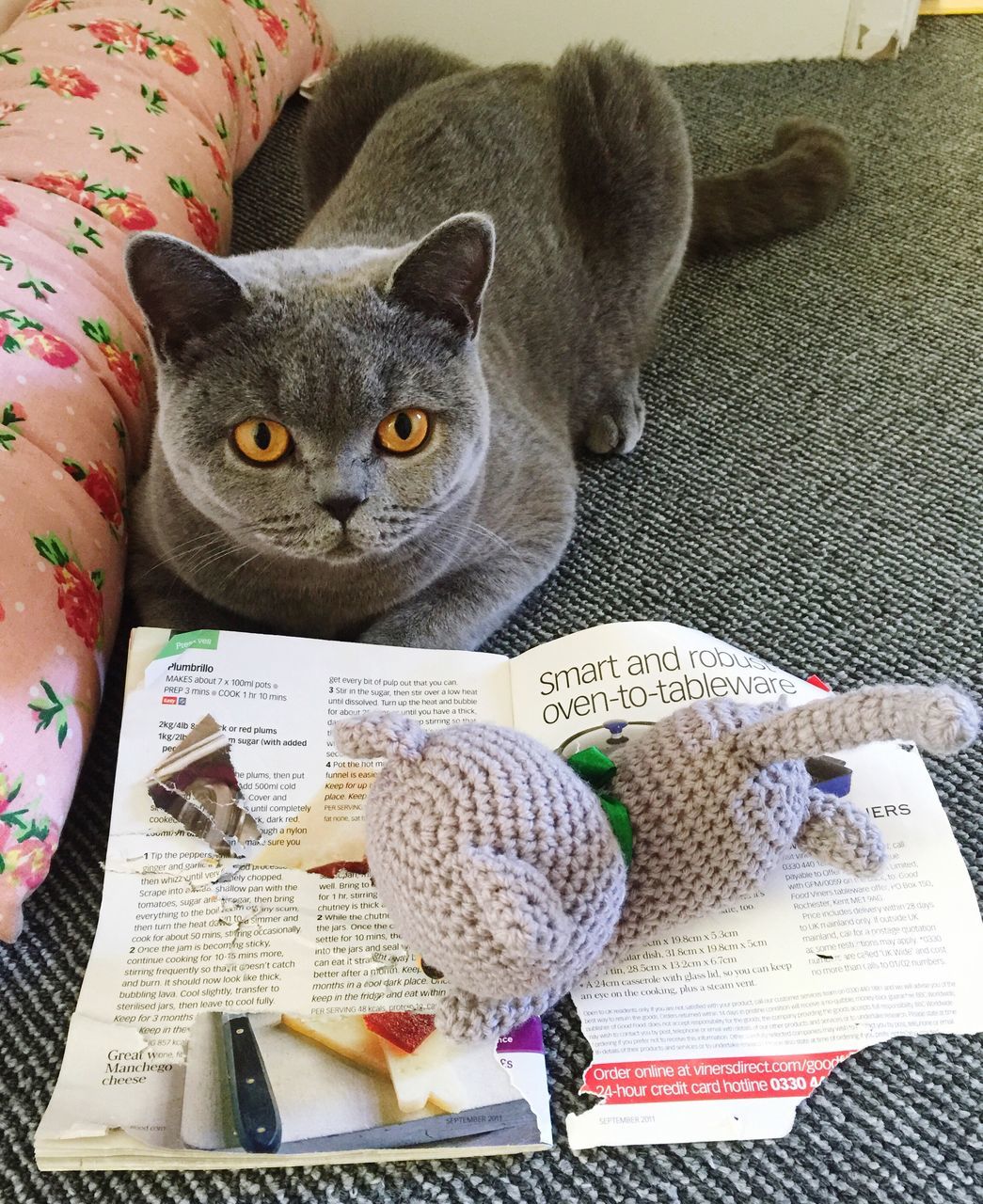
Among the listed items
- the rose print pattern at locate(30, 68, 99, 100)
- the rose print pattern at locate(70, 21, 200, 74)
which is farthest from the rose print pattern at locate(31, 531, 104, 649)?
the rose print pattern at locate(70, 21, 200, 74)

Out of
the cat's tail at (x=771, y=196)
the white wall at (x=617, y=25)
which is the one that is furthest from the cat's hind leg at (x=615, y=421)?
the white wall at (x=617, y=25)

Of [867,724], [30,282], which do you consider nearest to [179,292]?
[30,282]

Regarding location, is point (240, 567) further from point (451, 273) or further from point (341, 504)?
point (451, 273)

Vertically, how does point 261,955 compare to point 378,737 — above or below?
below

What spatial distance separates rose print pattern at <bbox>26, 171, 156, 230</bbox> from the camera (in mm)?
1131

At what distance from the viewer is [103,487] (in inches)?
38.7

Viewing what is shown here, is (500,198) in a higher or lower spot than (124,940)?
higher

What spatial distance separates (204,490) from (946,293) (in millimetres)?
1130

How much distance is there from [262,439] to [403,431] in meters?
0.11

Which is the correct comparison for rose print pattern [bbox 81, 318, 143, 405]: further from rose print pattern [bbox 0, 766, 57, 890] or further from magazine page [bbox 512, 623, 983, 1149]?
magazine page [bbox 512, 623, 983, 1149]

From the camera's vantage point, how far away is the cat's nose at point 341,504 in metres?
0.77

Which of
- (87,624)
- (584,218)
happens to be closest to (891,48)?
(584,218)

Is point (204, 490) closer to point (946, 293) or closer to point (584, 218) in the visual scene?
point (584, 218)

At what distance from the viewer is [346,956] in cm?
77
